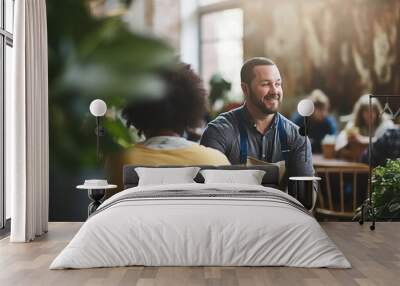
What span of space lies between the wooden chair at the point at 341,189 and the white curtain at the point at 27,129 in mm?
3168

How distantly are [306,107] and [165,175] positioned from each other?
1.74m

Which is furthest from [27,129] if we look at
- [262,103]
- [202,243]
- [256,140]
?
[262,103]

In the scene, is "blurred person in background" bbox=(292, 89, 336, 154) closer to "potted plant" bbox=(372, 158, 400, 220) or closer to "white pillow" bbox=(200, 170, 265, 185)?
"potted plant" bbox=(372, 158, 400, 220)

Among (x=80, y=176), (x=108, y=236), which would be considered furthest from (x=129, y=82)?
(x=108, y=236)

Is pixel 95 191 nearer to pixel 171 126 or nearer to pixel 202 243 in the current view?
pixel 171 126

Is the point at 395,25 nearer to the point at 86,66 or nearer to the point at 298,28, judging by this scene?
the point at 298,28

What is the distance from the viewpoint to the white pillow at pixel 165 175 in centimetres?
687

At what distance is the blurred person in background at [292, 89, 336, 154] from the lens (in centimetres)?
751

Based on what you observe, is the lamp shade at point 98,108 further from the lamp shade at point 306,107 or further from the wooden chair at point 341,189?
the wooden chair at point 341,189

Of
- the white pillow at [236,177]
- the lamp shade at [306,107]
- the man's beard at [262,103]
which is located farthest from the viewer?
the man's beard at [262,103]

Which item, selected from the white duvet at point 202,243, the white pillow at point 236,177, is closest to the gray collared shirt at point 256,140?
the white pillow at point 236,177

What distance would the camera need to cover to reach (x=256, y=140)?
7.50m

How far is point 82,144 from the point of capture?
293 inches

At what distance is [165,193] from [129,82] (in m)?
2.36
